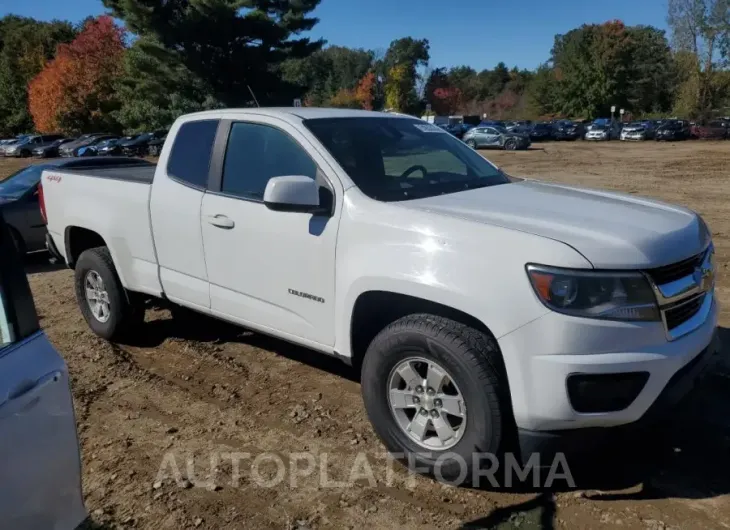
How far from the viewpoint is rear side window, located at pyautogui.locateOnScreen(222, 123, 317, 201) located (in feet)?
13.1

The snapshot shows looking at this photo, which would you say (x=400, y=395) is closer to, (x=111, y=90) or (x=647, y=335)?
(x=647, y=335)

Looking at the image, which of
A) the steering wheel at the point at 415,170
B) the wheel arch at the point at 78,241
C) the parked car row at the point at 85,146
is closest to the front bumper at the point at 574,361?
the steering wheel at the point at 415,170

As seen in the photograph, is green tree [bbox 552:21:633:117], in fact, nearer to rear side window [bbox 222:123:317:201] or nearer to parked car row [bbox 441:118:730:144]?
parked car row [bbox 441:118:730:144]

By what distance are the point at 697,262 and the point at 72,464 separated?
2939 millimetres

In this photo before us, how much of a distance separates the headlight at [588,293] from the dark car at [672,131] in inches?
1838

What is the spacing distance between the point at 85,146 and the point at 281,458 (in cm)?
4351

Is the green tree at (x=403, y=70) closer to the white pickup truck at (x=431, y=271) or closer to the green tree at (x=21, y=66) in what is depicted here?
the green tree at (x=21, y=66)

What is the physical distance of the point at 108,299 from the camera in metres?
5.38

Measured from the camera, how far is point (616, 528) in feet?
9.68

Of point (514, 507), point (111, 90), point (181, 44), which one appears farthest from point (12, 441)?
point (111, 90)

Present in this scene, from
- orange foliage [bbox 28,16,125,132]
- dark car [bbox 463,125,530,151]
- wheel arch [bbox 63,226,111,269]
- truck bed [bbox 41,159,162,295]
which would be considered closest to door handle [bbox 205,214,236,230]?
truck bed [bbox 41,159,162,295]

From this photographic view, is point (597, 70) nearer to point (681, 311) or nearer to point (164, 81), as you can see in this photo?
point (164, 81)

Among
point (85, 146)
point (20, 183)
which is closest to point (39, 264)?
point (20, 183)

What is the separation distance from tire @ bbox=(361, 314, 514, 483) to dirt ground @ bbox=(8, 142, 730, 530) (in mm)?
163
